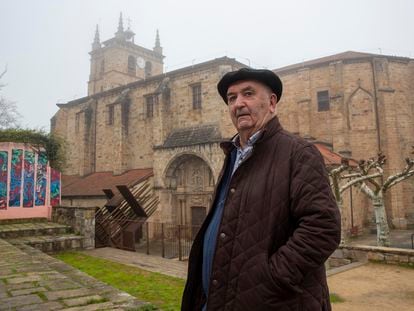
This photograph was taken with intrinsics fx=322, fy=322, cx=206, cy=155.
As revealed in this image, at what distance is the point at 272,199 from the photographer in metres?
1.68

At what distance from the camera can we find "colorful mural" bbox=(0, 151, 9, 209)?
12266 mm

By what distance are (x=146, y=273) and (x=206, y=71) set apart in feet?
47.7

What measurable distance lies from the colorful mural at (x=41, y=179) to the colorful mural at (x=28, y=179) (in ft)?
0.73

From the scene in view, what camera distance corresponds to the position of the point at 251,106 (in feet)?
6.37

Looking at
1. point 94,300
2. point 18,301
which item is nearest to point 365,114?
point 94,300

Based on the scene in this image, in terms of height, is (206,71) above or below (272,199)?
above

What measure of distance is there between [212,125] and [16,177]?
35.0 feet

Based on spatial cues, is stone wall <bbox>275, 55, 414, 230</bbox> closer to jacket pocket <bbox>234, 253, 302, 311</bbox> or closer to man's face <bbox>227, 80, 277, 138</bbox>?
man's face <bbox>227, 80, 277, 138</bbox>

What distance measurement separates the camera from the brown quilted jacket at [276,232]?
1.52 meters

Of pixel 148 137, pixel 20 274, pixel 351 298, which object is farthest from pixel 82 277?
pixel 148 137

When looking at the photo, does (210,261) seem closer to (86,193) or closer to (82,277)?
(82,277)

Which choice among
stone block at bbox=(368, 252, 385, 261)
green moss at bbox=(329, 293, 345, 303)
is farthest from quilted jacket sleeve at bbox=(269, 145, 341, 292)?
stone block at bbox=(368, 252, 385, 261)

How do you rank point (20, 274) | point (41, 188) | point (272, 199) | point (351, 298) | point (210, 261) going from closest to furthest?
point (272, 199)
point (210, 261)
point (20, 274)
point (351, 298)
point (41, 188)

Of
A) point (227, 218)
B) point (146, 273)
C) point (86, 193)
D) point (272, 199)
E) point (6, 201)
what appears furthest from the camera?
point (86, 193)
